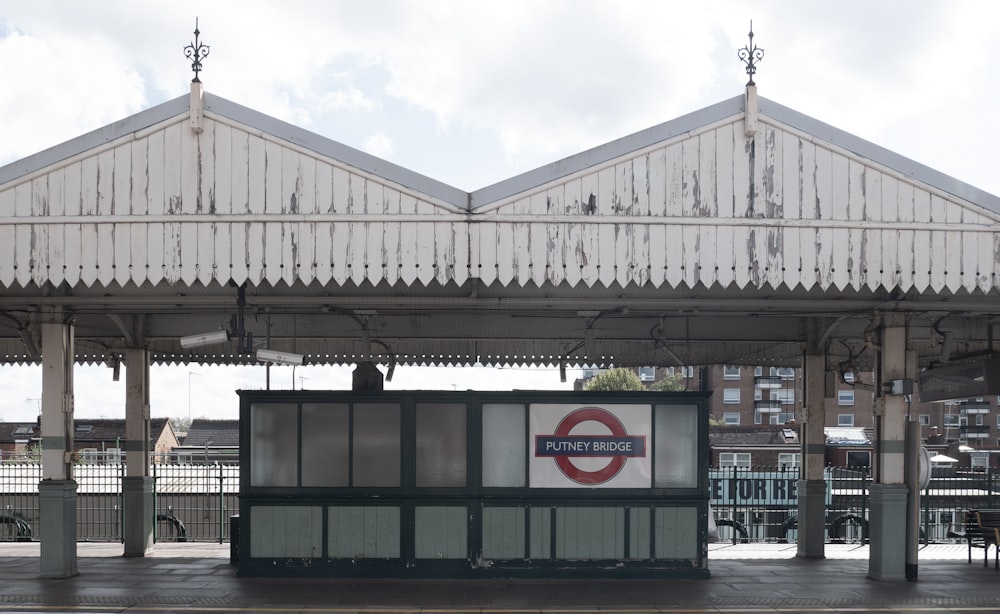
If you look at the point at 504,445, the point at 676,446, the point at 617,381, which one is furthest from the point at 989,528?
the point at 617,381

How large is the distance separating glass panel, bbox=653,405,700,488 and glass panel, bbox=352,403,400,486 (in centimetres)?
383

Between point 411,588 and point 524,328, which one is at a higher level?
point 524,328

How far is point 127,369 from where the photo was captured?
15492 mm

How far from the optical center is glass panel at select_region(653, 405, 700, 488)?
12523mm

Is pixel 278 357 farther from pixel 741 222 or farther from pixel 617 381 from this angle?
pixel 617 381

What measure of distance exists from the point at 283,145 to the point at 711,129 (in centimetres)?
532

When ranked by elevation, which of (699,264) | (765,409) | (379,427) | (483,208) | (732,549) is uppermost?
(483,208)

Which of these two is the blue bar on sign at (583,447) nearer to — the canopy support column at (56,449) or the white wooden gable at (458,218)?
the white wooden gable at (458,218)

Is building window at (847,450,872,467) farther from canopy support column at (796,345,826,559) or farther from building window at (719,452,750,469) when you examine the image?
canopy support column at (796,345,826,559)

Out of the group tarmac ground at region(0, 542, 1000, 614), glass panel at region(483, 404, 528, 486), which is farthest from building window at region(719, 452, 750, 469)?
glass panel at region(483, 404, 528, 486)

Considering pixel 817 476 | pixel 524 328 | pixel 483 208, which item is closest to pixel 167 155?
pixel 483 208

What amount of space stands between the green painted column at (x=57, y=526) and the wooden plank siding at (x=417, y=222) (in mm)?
3381

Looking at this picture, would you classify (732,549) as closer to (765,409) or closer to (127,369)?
(127,369)

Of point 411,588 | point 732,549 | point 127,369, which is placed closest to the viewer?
point 411,588
